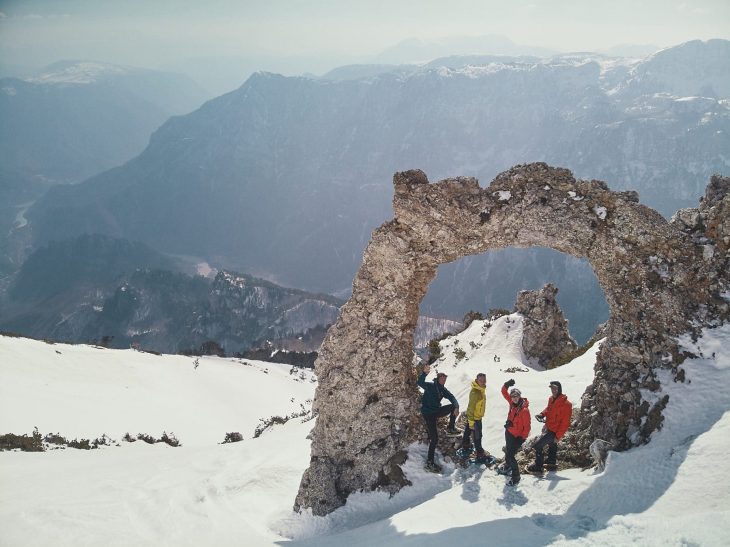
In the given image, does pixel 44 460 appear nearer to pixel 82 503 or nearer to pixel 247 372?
pixel 82 503

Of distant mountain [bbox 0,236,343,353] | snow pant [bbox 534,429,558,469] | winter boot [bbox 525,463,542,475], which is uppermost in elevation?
snow pant [bbox 534,429,558,469]

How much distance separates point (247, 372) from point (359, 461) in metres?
41.3

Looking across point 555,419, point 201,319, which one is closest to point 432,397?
point 555,419

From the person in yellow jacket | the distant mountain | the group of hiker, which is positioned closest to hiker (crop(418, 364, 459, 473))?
the group of hiker

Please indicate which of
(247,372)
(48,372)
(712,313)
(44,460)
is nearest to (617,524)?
(712,313)

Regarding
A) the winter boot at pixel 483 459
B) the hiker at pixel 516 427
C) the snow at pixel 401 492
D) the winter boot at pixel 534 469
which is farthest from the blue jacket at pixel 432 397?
the winter boot at pixel 534 469

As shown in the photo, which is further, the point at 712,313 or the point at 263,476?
the point at 263,476

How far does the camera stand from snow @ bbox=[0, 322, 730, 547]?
8539 mm

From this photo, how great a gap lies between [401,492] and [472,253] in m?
6.54

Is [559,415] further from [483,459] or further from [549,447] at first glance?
[483,459]

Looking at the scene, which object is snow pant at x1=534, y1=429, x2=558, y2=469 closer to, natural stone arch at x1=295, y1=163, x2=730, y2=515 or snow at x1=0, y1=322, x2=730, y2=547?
snow at x1=0, y1=322, x2=730, y2=547

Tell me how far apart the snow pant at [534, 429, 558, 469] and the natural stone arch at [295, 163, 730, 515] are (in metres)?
1.03

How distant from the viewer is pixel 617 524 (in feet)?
27.0

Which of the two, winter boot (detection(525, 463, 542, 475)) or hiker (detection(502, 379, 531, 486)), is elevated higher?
hiker (detection(502, 379, 531, 486))
